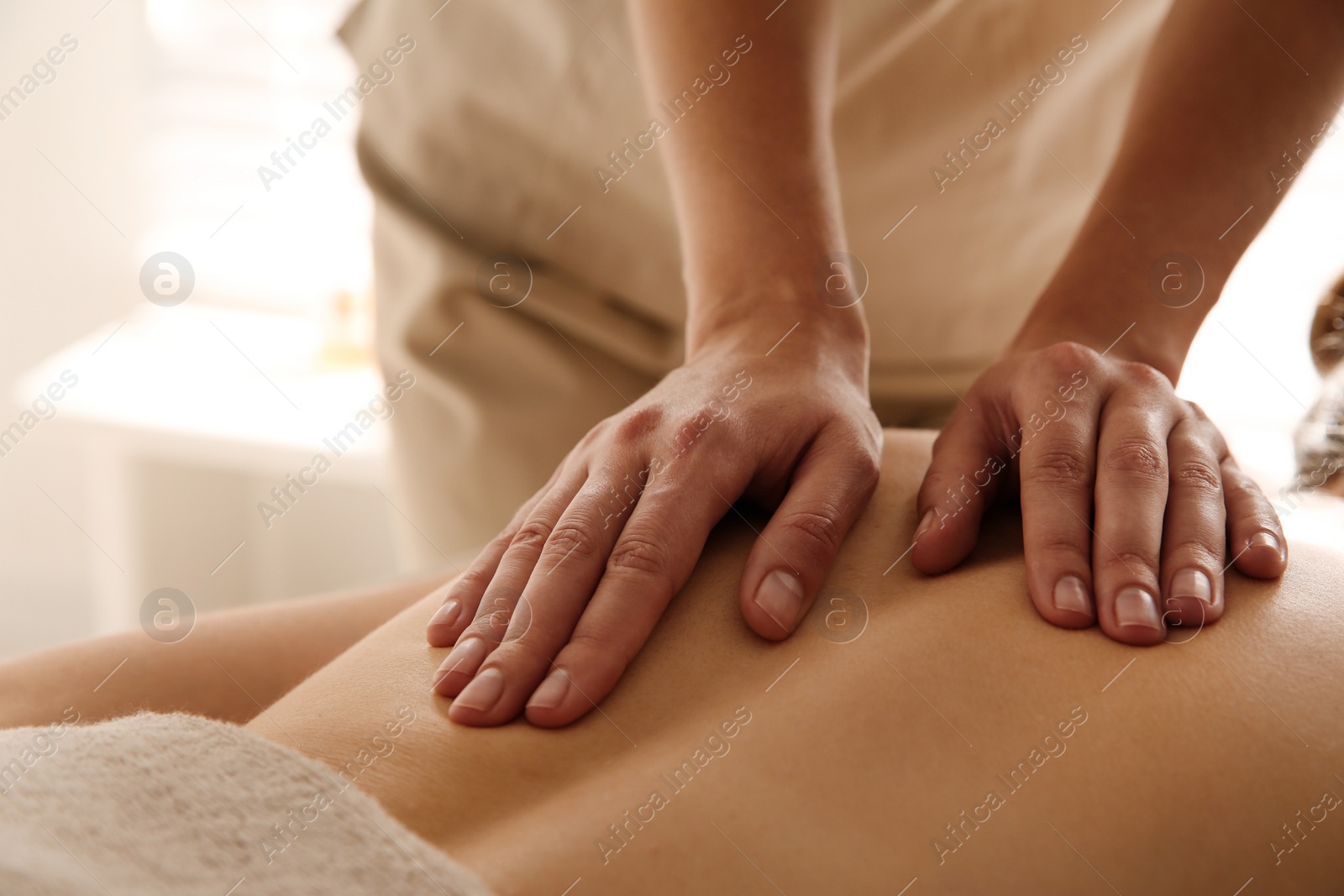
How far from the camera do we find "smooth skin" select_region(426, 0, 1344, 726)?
2.14 feet

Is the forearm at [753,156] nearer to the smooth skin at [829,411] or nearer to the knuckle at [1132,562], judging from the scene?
the smooth skin at [829,411]

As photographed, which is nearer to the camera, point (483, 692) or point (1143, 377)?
point (483, 692)

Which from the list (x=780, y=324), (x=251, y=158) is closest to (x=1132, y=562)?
(x=780, y=324)

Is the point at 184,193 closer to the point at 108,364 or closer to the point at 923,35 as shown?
the point at 108,364

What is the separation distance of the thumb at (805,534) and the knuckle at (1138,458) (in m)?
0.17

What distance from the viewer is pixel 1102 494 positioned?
700 mm

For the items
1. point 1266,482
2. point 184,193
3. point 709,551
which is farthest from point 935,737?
point 184,193

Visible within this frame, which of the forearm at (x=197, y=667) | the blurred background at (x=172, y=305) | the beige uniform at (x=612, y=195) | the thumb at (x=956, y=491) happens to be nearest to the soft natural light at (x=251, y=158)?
the blurred background at (x=172, y=305)

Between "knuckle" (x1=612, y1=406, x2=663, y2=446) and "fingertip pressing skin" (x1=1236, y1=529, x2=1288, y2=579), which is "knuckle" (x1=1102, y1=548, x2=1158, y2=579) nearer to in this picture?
"fingertip pressing skin" (x1=1236, y1=529, x2=1288, y2=579)

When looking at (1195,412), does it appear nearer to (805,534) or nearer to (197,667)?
(805,534)

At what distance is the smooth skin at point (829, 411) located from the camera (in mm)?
653

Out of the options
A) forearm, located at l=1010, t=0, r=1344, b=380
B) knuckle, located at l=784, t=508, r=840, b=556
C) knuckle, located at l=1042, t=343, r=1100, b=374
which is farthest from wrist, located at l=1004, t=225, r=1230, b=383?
knuckle, located at l=784, t=508, r=840, b=556

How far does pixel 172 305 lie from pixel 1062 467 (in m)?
2.78

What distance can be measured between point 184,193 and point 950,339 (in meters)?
2.51
